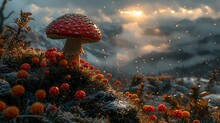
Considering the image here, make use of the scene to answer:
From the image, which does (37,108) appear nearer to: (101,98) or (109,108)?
(109,108)

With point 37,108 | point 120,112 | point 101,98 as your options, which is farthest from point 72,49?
point 37,108

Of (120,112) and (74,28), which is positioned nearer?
(120,112)

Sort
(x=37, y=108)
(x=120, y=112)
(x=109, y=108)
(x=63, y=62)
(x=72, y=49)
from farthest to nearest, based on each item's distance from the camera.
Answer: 1. (x=72, y=49)
2. (x=63, y=62)
3. (x=109, y=108)
4. (x=120, y=112)
5. (x=37, y=108)

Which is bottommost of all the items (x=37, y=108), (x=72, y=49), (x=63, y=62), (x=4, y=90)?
(x=4, y=90)

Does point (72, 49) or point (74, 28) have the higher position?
point (74, 28)

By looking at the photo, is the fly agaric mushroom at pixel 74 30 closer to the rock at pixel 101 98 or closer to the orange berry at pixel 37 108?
the rock at pixel 101 98

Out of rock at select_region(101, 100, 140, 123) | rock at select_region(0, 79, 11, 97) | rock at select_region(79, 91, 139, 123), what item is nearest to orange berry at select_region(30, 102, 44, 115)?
rock at select_region(0, 79, 11, 97)

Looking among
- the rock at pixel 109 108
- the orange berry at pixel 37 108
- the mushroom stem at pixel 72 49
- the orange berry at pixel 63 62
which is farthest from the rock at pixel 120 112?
the orange berry at pixel 37 108
